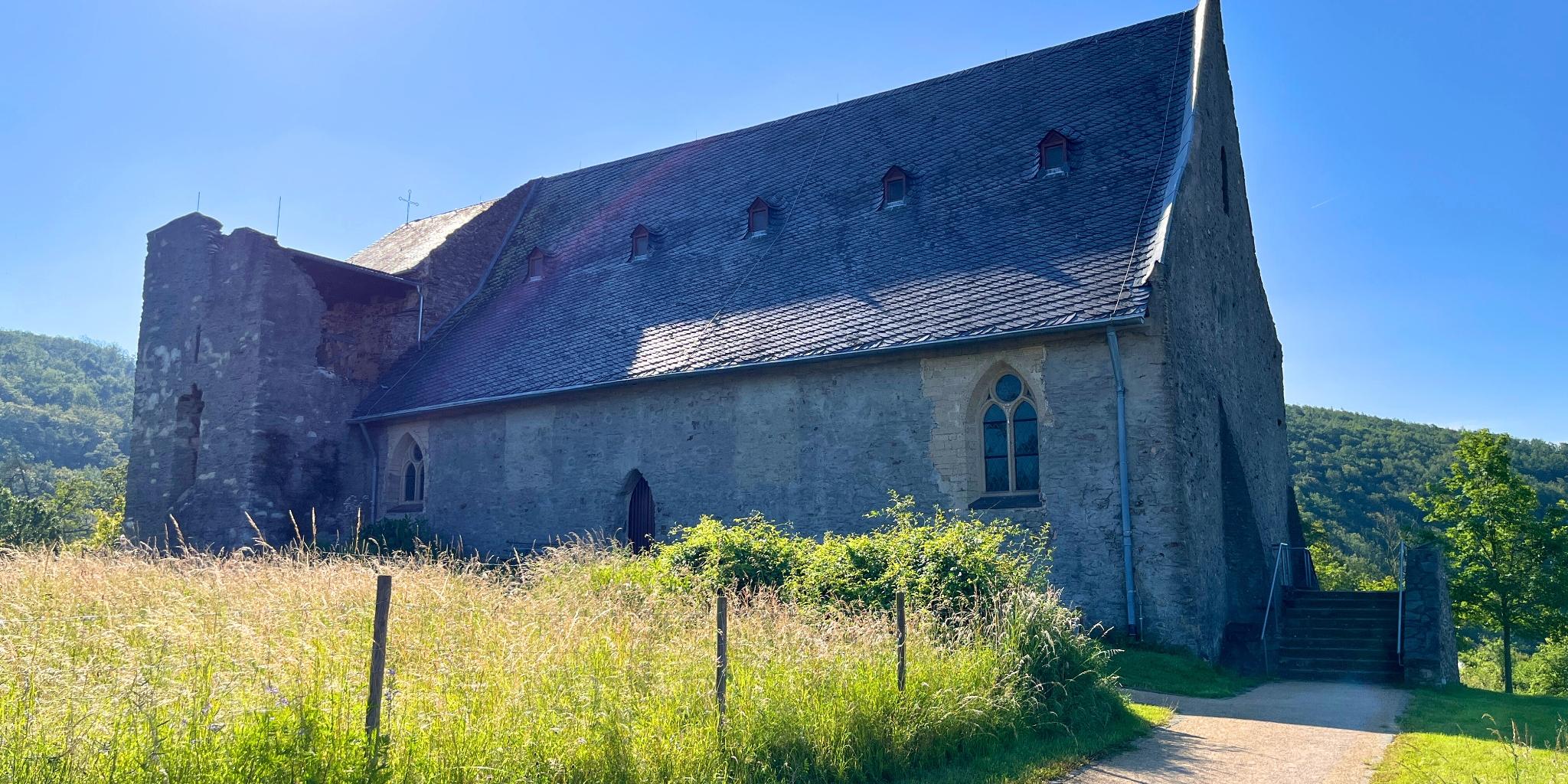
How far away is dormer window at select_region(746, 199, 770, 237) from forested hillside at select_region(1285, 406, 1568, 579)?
144 ft

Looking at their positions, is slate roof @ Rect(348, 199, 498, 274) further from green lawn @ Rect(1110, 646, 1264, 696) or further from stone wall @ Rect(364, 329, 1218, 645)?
green lawn @ Rect(1110, 646, 1264, 696)

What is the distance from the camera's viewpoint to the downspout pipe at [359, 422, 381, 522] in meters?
21.7

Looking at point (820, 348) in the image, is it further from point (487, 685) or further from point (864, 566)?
point (487, 685)

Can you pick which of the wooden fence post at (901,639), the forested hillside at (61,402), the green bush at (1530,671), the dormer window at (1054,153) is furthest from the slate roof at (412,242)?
the forested hillside at (61,402)

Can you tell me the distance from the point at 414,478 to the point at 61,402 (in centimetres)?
8067

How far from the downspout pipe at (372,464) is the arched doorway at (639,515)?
6.91 metres

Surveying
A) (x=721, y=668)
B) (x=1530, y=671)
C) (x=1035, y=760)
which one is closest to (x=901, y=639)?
(x=1035, y=760)

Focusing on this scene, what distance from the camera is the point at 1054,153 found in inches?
673

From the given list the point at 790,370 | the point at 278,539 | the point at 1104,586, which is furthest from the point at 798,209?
the point at 278,539

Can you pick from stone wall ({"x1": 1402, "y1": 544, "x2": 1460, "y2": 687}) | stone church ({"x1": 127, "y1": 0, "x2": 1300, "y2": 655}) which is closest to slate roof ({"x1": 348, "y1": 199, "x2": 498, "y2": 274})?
stone church ({"x1": 127, "y1": 0, "x2": 1300, "y2": 655})

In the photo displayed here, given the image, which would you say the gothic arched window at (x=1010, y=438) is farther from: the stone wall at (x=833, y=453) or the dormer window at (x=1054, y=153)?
the dormer window at (x=1054, y=153)

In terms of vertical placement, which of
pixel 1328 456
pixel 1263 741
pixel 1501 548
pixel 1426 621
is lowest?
pixel 1263 741

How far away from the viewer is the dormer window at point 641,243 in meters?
21.3

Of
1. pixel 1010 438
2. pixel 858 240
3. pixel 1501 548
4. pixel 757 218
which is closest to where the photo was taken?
pixel 1010 438
